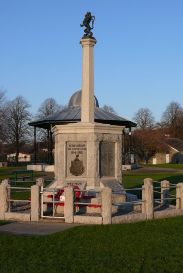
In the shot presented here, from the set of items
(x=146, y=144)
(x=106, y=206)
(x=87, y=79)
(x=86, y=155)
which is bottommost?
(x=106, y=206)

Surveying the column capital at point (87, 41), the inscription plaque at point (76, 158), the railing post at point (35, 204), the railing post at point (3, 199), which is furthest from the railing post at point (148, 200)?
the column capital at point (87, 41)

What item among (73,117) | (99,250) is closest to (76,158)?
(99,250)

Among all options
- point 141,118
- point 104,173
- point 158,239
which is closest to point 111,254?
point 158,239

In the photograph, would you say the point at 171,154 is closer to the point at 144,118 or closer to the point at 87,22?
the point at 144,118

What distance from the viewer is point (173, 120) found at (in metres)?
111

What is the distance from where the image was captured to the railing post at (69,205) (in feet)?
41.2

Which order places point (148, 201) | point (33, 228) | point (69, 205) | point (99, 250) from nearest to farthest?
point (99, 250), point (33, 228), point (69, 205), point (148, 201)

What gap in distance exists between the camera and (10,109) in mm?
79250

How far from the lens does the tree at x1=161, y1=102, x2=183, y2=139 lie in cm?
10900

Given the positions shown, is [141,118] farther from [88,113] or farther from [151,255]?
[151,255]

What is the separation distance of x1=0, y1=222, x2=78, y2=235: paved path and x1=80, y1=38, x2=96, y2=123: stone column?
486 centimetres

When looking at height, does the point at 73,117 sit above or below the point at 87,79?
above

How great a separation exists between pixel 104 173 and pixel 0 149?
5260 cm

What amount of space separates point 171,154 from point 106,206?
79877 mm
